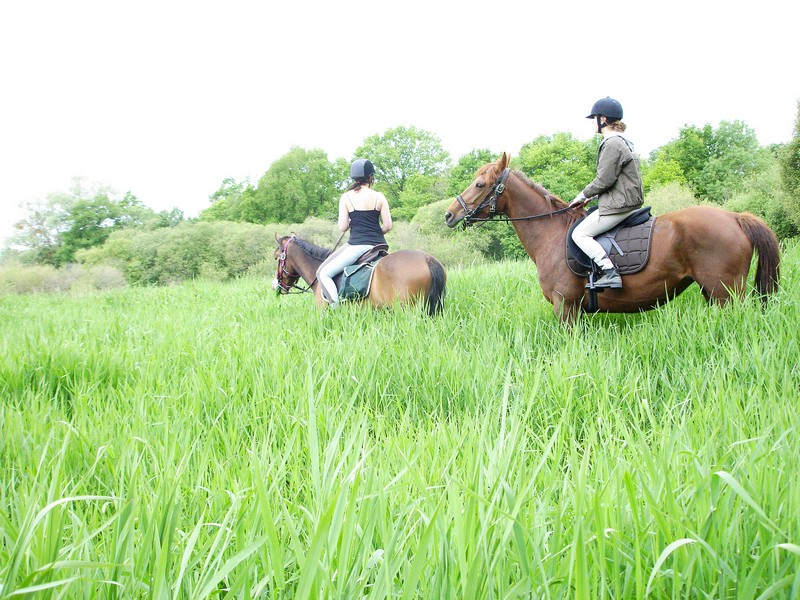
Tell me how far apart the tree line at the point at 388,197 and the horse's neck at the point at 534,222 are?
10.6 metres

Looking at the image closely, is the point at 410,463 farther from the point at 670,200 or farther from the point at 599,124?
the point at 670,200

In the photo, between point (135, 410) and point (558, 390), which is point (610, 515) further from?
point (135, 410)

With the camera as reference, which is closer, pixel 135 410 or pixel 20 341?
pixel 135 410

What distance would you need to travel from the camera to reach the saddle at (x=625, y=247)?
4359 mm

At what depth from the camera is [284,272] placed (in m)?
7.51

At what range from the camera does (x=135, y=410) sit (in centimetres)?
254

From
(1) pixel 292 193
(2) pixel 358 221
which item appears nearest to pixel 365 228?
(2) pixel 358 221

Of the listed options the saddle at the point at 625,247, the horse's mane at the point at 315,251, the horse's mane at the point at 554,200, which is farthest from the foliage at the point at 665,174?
the saddle at the point at 625,247

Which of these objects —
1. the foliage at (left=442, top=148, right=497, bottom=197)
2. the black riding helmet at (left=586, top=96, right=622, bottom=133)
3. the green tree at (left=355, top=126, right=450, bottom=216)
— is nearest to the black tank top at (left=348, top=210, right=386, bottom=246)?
the black riding helmet at (left=586, top=96, right=622, bottom=133)

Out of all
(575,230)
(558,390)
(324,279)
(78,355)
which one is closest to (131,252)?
(324,279)

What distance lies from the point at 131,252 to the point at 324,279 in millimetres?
13800

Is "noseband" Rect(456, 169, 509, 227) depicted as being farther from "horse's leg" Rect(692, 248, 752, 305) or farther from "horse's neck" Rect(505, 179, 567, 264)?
"horse's leg" Rect(692, 248, 752, 305)

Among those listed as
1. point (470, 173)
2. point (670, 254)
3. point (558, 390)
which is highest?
point (470, 173)

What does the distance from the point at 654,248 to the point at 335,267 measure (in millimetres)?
3600
